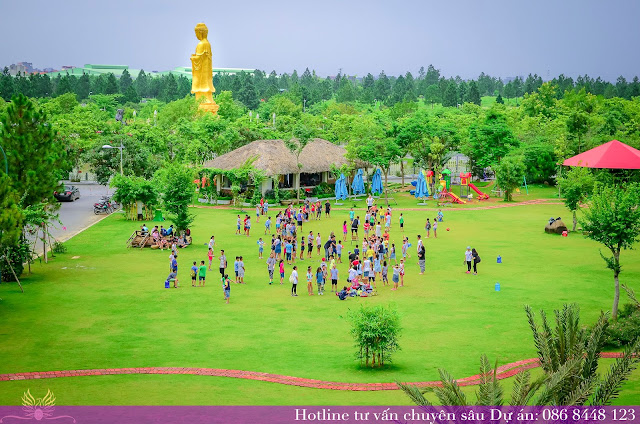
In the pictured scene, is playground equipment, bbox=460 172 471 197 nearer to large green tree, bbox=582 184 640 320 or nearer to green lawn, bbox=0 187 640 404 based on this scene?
green lawn, bbox=0 187 640 404

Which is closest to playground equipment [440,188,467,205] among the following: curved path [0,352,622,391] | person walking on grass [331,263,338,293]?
person walking on grass [331,263,338,293]

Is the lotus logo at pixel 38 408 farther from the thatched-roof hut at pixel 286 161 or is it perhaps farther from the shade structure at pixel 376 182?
the shade structure at pixel 376 182

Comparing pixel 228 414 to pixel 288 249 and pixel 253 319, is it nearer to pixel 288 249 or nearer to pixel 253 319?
pixel 253 319

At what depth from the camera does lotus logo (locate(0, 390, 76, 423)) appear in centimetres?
1569

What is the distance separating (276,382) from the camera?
727 inches

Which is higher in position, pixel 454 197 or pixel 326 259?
pixel 454 197

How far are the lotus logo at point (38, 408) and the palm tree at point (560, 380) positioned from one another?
25.6 ft

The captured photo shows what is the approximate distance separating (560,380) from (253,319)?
1333 centimetres

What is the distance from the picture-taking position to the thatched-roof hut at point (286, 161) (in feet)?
168

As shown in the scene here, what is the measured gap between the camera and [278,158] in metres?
51.8

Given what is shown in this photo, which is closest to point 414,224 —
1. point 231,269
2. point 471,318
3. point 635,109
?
point 231,269

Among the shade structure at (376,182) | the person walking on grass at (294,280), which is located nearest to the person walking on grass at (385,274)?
the person walking on grass at (294,280)

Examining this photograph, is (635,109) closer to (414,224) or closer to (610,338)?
(414,224)

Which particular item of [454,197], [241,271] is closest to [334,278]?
[241,271]
